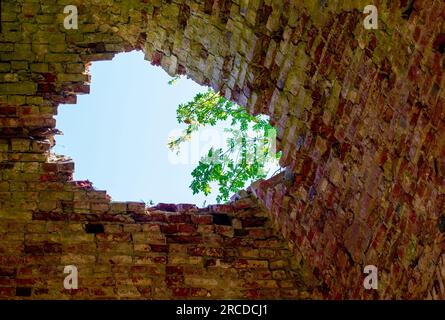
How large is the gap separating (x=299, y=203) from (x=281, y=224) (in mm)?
378

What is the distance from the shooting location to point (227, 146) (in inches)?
380

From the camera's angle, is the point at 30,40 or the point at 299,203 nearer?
the point at 299,203

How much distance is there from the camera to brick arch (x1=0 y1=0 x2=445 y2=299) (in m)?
4.53

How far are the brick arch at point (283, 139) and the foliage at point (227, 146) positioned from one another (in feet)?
8.48

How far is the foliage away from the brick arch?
258 cm

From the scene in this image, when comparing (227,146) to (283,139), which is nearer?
(283,139)

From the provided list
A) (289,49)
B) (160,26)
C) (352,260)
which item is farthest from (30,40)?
(352,260)

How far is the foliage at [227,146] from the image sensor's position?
30.3 feet

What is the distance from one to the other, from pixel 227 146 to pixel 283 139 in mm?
3655

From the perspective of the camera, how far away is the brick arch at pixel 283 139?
453cm

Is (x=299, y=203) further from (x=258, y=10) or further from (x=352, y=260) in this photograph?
(x=258, y=10)

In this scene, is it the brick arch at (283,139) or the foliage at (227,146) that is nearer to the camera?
the brick arch at (283,139)

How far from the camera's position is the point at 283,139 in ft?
19.8

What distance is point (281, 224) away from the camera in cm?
625
